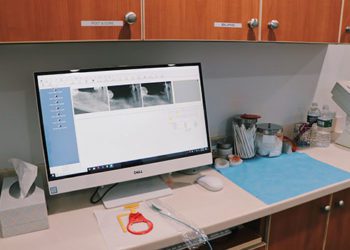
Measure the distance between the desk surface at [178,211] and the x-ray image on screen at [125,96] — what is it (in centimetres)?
38

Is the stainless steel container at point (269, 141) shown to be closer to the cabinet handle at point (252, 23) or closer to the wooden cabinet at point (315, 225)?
the wooden cabinet at point (315, 225)

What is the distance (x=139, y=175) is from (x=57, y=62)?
54cm

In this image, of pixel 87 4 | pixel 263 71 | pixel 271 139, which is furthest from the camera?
pixel 263 71

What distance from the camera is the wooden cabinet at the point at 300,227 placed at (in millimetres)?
1363

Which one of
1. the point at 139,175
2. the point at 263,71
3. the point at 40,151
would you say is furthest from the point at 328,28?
the point at 40,151

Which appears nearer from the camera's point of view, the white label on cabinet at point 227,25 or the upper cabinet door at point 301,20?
the white label on cabinet at point 227,25

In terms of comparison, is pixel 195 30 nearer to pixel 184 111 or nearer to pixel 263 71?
pixel 184 111

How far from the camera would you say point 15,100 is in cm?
128

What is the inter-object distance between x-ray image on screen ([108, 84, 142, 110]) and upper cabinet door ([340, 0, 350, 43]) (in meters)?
1.00

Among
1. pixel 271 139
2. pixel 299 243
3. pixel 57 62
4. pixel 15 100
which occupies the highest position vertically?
pixel 57 62

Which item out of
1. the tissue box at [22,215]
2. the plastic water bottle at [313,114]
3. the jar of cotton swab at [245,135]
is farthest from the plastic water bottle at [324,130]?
the tissue box at [22,215]

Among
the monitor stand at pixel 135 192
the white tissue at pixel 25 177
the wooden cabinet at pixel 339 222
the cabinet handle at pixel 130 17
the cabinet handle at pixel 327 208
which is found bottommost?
the wooden cabinet at pixel 339 222

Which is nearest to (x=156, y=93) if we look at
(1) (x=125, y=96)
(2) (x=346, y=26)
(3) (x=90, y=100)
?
(1) (x=125, y=96)

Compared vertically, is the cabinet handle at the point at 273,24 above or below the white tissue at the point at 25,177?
above
